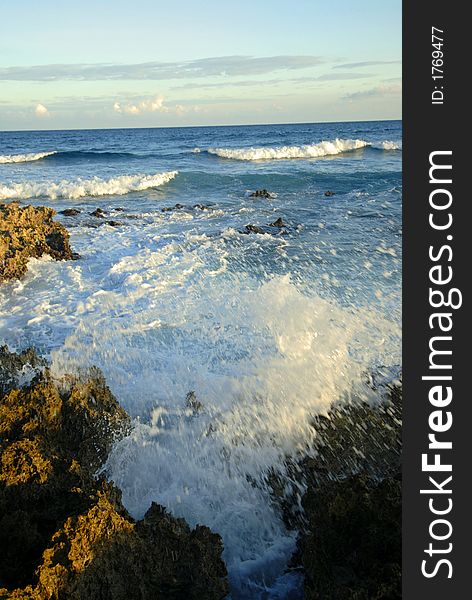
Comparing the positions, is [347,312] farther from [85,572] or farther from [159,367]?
[85,572]

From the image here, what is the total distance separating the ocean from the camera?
3.68m

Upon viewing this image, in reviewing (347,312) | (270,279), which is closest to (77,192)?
(270,279)

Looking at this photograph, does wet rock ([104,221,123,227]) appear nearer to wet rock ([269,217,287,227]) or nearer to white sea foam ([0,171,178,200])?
wet rock ([269,217,287,227])

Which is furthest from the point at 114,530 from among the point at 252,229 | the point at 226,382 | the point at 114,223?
the point at 114,223

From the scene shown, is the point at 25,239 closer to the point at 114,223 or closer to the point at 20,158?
the point at 114,223

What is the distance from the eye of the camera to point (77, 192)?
65.5ft

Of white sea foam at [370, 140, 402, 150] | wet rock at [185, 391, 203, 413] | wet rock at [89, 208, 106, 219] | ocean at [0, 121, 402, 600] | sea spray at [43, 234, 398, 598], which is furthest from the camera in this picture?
white sea foam at [370, 140, 402, 150]

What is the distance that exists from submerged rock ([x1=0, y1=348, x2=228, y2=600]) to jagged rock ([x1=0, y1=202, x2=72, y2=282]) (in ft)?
17.5

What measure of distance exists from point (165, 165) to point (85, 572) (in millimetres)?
29433

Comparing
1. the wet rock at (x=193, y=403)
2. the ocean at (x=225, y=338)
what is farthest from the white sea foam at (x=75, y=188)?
the wet rock at (x=193, y=403)

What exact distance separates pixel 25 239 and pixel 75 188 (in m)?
11.9

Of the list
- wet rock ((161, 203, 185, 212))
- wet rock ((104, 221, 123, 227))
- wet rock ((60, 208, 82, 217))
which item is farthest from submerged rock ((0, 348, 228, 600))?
wet rock ((161, 203, 185, 212))

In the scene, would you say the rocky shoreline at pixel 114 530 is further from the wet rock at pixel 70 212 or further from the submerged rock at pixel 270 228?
the wet rock at pixel 70 212

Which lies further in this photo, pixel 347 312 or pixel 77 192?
pixel 77 192
